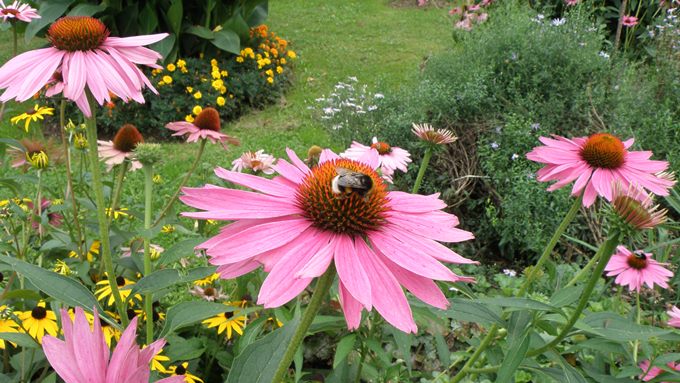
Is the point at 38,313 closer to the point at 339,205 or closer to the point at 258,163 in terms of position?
the point at 258,163

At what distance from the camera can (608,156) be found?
1.23m

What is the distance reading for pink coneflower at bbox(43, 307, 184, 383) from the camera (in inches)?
19.8

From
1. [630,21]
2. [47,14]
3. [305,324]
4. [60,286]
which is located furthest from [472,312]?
[47,14]

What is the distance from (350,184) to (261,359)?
0.77 ft

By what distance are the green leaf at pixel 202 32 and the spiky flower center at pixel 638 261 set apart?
13.8 ft

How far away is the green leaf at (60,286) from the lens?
78cm

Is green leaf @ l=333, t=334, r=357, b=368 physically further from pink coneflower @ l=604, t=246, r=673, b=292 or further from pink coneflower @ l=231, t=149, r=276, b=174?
pink coneflower @ l=604, t=246, r=673, b=292

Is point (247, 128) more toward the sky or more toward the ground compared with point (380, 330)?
more toward the ground

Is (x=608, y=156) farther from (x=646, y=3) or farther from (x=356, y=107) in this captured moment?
(x=646, y=3)

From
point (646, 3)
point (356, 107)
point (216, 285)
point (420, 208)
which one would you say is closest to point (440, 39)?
point (646, 3)

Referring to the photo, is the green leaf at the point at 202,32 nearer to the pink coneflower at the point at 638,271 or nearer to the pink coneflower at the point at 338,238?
the pink coneflower at the point at 638,271

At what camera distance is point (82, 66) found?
96 centimetres

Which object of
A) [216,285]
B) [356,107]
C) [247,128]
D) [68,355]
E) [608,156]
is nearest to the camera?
[68,355]

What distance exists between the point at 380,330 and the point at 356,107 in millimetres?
2437
